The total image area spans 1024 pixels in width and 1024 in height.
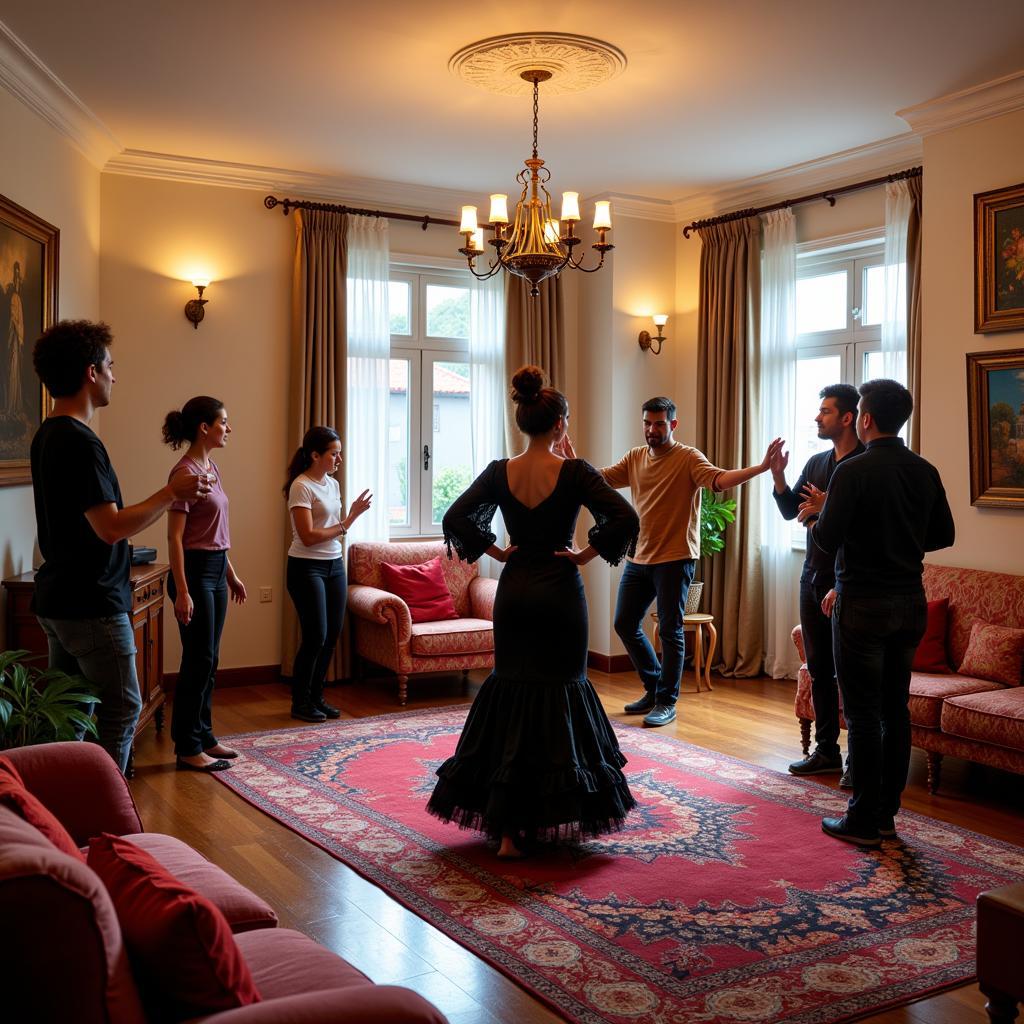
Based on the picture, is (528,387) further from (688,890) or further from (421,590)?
(421,590)

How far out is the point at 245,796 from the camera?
448 cm

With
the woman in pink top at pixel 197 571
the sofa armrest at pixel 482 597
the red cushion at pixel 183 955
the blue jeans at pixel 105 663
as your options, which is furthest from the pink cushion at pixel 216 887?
the sofa armrest at pixel 482 597

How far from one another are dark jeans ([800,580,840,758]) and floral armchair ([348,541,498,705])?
181cm

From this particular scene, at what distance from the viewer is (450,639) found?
6301mm

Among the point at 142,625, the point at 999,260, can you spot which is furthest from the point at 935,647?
the point at 142,625

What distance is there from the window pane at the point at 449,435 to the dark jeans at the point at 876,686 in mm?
3974

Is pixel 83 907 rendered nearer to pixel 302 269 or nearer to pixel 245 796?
pixel 245 796

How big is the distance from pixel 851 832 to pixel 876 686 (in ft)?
1.91

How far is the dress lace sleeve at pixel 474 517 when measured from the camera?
3.91 meters

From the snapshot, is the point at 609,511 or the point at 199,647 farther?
the point at 199,647

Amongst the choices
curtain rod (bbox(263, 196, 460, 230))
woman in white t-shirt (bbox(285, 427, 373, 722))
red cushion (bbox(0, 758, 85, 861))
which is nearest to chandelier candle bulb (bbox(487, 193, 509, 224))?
woman in white t-shirt (bbox(285, 427, 373, 722))

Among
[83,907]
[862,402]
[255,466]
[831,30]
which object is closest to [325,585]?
[255,466]

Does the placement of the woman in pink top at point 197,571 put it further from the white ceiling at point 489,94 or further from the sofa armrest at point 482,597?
the sofa armrest at point 482,597

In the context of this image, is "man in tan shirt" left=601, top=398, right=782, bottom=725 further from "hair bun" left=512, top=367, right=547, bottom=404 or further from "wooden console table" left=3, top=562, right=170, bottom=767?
"wooden console table" left=3, top=562, right=170, bottom=767
